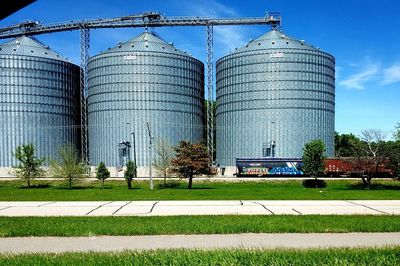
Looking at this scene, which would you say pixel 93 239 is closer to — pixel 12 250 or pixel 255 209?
pixel 12 250

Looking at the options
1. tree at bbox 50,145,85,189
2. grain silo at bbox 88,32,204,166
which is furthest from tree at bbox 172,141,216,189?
grain silo at bbox 88,32,204,166

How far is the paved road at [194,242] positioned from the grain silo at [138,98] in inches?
2913

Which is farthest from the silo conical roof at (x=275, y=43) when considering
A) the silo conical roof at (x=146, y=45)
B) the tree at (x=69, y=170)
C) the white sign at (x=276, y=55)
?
the tree at (x=69, y=170)

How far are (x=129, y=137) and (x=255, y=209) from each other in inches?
2804

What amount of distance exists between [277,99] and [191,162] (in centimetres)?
4288

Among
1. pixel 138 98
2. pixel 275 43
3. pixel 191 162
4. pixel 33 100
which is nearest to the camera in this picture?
pixel 191 162

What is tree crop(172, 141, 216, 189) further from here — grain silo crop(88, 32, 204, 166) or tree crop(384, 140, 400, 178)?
grain silo crop(88, 32, 204, 166)

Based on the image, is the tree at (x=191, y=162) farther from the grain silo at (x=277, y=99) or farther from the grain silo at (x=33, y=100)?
the grain silo at (x=33, y=100)

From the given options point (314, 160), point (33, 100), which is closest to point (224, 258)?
point (314, 160)

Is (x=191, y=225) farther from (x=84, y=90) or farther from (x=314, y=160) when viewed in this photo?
(x=84, y=90)

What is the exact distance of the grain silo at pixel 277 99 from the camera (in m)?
83.4

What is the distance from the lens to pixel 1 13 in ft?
13.4

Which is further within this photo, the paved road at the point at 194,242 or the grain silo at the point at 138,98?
the grain silo at the point at 138,98

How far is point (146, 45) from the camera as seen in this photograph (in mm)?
87312
